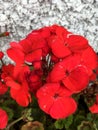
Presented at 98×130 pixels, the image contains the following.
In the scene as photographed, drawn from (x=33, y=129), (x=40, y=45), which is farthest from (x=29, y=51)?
(x=33, y=129)

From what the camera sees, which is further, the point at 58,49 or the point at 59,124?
the point at 59,124

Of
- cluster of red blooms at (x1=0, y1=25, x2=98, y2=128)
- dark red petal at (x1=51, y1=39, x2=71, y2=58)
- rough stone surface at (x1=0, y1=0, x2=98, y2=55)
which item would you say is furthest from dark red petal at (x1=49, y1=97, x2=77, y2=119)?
rough stone surface at (x1=0, y1=0, x2=98, y2=55)

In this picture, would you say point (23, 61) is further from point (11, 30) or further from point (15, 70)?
point (11, 30)

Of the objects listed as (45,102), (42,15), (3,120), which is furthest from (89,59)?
(42,15)

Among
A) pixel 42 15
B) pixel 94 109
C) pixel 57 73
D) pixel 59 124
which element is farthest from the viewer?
pixel 42 15

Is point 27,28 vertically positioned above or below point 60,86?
below

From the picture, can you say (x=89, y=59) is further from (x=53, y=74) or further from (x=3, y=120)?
(x=3, y=120)
